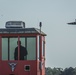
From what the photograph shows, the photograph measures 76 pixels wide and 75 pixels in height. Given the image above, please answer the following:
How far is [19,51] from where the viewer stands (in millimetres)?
22188

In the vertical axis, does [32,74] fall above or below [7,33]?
below

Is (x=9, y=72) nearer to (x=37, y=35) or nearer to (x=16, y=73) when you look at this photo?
(x=16, y=73)

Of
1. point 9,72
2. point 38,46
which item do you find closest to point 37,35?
point 38,46

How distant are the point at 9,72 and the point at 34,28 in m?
2.15

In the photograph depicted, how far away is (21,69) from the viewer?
2208cm

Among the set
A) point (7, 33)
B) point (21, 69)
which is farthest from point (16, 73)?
point (7, 33)

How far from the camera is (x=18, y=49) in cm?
2217

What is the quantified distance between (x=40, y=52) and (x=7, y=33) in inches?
60.4

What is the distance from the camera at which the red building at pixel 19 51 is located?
2200cm

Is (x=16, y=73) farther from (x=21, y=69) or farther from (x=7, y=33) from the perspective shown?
(x=7, y=33)

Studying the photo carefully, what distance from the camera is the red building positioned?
72.2ft

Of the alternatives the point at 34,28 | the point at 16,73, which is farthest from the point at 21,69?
the point at 34,28

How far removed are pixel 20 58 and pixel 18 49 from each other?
37 centimetres

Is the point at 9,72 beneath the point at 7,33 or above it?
beneath
